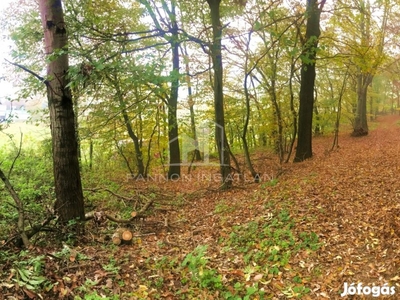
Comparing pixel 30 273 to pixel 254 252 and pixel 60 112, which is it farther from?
pixel 254 252

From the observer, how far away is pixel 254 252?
444 cm

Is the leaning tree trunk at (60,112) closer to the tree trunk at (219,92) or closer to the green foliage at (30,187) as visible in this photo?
the green foliage at (30,187)

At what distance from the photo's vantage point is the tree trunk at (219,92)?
7.27 m

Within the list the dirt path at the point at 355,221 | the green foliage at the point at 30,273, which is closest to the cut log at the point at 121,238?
the green foliage at the point at 30,273

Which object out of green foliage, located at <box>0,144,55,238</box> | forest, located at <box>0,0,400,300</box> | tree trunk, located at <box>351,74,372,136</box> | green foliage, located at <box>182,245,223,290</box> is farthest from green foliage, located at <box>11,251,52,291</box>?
tree trunk, located at <box>351,74,372,136</box>

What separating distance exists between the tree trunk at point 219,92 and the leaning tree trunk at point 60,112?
11.5 feet

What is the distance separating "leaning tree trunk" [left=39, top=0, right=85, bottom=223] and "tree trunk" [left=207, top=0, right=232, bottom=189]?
3.50 m

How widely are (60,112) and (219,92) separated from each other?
446cm

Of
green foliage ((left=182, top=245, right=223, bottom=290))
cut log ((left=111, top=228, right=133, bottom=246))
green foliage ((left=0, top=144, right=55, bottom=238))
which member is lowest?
green foliage ((left=182, top=245, right=223, bottom=290))

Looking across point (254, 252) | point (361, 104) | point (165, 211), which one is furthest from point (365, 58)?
point (361, 104)

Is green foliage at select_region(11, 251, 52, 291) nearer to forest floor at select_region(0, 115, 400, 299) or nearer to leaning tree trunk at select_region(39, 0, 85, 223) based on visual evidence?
forest floor at select_region(0, 115, 400, 299)

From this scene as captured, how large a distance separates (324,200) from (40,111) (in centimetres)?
954

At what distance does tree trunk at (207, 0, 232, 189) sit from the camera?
7274 millimetres

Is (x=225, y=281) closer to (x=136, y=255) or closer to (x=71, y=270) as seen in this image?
(x=136, y=255)
